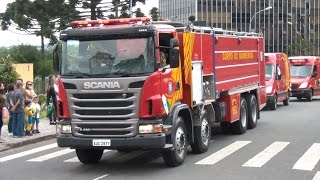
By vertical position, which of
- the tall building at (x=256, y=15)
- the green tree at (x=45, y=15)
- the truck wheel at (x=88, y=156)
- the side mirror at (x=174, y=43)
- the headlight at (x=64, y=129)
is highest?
the tall building at (x=256, y=15)

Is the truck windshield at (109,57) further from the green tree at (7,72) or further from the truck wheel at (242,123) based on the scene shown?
the green tree at (7,72)

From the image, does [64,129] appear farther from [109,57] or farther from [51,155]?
[51,155]

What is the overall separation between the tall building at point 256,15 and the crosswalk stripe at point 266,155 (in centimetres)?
9319

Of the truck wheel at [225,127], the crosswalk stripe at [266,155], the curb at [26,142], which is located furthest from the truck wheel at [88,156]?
the truck wheel at [225,127]

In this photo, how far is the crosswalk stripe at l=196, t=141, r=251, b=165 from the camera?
11.6m

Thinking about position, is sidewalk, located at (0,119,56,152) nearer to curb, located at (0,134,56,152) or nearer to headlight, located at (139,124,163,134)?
curb, located at (0,134,56,152)

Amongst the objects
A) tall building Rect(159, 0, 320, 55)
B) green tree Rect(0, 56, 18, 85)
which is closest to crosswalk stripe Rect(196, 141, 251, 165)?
green tree Rect(0, 56, 18, 85)

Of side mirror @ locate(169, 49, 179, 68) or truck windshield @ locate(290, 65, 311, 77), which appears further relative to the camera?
truck windshield @ locate(290, 65, 311, 77)

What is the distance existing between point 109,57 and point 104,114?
108cm

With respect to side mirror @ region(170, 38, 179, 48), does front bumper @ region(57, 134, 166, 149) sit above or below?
below

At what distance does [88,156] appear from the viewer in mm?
11805

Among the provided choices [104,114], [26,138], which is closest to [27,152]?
[26,138]

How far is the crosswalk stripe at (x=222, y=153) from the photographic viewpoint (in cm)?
1161

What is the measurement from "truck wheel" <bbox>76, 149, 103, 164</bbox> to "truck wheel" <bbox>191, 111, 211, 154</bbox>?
2146 millimetres
